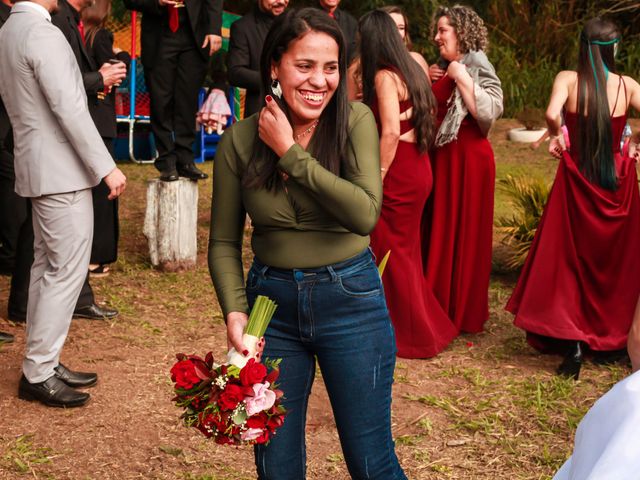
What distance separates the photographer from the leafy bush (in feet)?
26.1

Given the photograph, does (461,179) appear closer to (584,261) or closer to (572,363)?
(584,261)

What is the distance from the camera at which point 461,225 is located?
254 inches

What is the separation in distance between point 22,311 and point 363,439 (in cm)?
375

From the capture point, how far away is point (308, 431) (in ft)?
16.1

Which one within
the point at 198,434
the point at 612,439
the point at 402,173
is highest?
the point at 612,439

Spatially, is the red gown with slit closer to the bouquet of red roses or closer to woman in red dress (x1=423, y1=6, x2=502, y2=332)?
woman in red dress (x1=423, y1=6, x2=502, y2=332)

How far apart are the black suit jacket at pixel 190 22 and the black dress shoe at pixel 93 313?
6.53 feet

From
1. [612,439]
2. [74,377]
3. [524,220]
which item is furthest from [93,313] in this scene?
[612,439]

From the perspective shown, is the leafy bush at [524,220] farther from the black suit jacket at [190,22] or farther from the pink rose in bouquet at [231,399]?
the pink rose in bouquet at [231,399]

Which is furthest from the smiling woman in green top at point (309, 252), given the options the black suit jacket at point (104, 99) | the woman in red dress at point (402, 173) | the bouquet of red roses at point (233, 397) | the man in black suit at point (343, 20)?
the man in black suit at point (343, 20)

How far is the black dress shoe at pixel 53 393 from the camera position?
493cm

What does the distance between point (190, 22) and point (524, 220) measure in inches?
124

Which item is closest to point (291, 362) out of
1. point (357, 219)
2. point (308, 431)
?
point (357, 219)

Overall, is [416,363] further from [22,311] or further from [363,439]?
[363,439]
